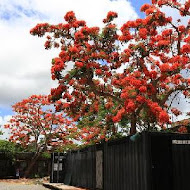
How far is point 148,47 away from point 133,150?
4.76m

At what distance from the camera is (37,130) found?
27156 mm

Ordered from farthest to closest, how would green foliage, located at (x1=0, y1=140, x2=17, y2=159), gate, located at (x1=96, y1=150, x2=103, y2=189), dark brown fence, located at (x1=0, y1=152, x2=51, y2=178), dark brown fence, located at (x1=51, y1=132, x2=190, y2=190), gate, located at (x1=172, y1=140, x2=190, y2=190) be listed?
dark brown fence, located at (x1=0, y1=152, x2=51, y2=178) → green foliage, located at (x1=0, y1=140, x2=17, y2=159) → gate, located at (x1=96, y1=150, x2=103, y2=189) → gate, located at (x1=172, y1=140, x2=190, y2=190) → dark brown fence, located at (x1=51, y1=132, x2=190, y2=190)

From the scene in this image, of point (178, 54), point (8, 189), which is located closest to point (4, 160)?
point (8, 189)

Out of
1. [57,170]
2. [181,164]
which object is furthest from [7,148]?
[181,164]

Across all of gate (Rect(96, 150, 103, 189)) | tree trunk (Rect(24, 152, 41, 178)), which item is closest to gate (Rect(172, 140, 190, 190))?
gate (Rect(96, 150, 103, 189))

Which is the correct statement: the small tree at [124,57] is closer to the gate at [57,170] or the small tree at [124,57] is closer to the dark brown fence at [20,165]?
the gate at [57,170]

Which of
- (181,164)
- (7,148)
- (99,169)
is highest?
(7,148)

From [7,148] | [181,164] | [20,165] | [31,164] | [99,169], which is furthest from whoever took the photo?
[20,165]

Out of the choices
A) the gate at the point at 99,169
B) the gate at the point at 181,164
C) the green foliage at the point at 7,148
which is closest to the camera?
the gate at the point at 181,164

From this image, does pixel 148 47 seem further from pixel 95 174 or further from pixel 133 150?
pixel 95 174

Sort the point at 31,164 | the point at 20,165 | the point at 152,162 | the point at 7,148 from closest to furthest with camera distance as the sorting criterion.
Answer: the point at 152,162 → the point at 7,148 → the point at 31,164 → the point at 20,165

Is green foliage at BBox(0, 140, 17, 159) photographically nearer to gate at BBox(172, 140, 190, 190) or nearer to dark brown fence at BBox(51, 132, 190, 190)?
dark brown fence at BBox(51, 132, 190, 190)

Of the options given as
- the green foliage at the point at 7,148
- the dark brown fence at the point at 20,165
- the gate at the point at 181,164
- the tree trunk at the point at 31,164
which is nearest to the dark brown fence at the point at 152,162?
the gate at the point at 181,164

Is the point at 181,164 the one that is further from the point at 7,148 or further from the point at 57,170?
the point at 7,148
